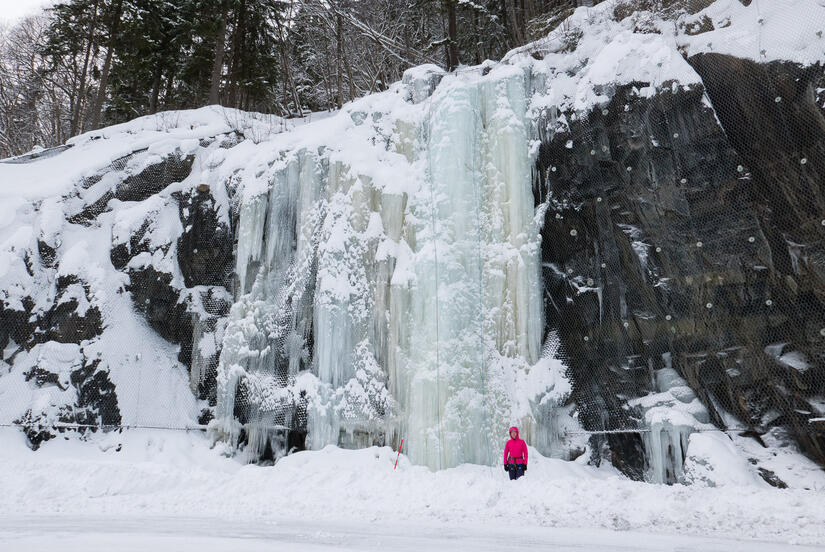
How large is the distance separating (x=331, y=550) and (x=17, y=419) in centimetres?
705

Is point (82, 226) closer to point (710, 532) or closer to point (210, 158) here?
point (210, 158)

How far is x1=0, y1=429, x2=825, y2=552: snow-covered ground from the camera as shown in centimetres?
446

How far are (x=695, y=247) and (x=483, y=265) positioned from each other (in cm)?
263

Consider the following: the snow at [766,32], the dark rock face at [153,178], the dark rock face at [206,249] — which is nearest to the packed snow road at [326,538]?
the dark rock face at [206,249]

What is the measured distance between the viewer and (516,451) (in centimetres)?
685

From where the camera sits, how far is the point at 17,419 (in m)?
8.85

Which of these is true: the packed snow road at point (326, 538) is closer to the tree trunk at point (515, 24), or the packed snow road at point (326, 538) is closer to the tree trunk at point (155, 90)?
the tree trunk at point (515, 24)

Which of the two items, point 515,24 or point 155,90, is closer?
point 515,24

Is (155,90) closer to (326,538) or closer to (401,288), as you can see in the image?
(401,288)

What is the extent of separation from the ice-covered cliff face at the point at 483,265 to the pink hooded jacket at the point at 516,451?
27.2 inches

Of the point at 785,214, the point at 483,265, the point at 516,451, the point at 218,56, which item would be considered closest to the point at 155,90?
the point at 218,56

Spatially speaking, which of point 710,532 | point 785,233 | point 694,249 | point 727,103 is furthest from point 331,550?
point 727,103

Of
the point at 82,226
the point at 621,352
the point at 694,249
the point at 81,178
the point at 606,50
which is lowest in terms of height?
the point at 621,352

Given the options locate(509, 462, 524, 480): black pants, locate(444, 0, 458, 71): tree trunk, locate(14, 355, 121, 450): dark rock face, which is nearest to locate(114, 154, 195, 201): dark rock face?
locate(14, 355, 121, 450): dark rock face
